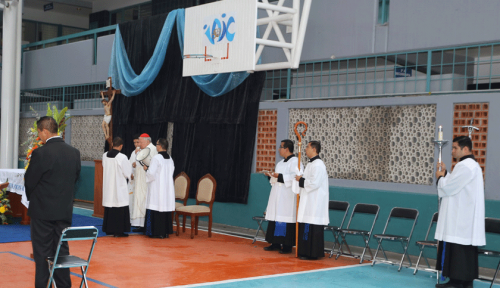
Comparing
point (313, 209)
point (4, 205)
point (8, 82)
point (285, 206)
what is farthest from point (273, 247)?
point (8, 82)

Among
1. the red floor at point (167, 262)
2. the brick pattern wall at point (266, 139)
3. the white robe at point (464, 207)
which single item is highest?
the brick pattern wall at point (266, 139)

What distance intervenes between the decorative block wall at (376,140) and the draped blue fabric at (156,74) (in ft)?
4.31

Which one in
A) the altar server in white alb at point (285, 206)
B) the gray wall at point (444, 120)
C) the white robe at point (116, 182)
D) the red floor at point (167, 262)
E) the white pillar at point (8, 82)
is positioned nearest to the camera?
the red floor at point (167, 262)

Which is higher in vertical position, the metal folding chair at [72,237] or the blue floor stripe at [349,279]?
the metal folding chair at [72,237]

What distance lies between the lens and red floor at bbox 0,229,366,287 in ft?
19.4

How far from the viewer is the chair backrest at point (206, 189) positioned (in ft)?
29.9

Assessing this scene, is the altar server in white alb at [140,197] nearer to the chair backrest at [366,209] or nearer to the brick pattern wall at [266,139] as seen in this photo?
the brick pattern wall at [266,139]

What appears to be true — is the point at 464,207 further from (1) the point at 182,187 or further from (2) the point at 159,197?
(1) the point at 182,187

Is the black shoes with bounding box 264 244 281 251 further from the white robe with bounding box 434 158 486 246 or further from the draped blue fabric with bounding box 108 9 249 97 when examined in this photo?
the draped blue fabric with bounding box 108 9 249 97

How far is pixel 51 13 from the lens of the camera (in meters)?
18.6

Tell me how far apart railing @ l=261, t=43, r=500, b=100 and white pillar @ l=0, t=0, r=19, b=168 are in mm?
7286

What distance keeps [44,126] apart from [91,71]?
884 cm

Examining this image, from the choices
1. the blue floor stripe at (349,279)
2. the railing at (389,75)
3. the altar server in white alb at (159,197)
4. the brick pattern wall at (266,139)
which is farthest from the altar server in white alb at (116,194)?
the blue floor stripe at (349,279)

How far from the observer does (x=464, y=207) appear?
6.03 metres
